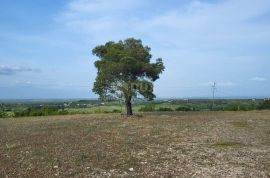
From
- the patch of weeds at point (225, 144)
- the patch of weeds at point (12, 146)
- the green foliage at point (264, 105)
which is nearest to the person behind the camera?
the patch of weeds at point (225, 144)

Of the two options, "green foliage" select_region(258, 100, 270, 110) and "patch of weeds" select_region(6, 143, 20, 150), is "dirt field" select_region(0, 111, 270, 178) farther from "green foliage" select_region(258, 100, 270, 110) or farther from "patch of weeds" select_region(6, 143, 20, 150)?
"green foliage" select_region(258, 100, 270, 110)

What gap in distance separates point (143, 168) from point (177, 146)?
706 centimetres

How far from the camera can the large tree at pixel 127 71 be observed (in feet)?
167

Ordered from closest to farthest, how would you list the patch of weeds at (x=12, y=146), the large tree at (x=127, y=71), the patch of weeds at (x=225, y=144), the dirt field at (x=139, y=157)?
1. the dirt field at (x=139, y=157)
2. the patch of weeds at (x=225, y=144)
3. the patch of weeds at (x=12, y=146)
4. the large tree at (x=127, y=71)

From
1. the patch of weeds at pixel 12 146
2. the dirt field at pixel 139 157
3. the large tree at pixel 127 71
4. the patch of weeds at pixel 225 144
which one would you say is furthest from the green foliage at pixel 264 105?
the patch of weeds at pixel 12 146

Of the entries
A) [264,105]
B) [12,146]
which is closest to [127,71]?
[12,146]

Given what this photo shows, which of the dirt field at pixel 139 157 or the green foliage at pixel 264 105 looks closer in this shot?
the dirt field at pixel 139 157

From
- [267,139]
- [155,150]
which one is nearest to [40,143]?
[155,150]

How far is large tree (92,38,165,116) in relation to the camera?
50.8 m

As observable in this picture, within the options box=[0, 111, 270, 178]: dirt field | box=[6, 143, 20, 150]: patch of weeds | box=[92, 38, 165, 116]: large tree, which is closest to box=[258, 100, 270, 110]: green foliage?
box=[92, 38, 165, 116]: large tree

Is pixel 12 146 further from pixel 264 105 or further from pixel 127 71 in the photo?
pixel 264 105

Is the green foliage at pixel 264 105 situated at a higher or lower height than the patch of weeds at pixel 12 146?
higher

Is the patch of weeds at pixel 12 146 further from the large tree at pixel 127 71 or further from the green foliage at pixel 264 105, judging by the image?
the green foliage at pixel 264 105

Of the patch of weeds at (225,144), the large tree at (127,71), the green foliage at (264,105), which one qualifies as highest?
the large tree at (127,71)
